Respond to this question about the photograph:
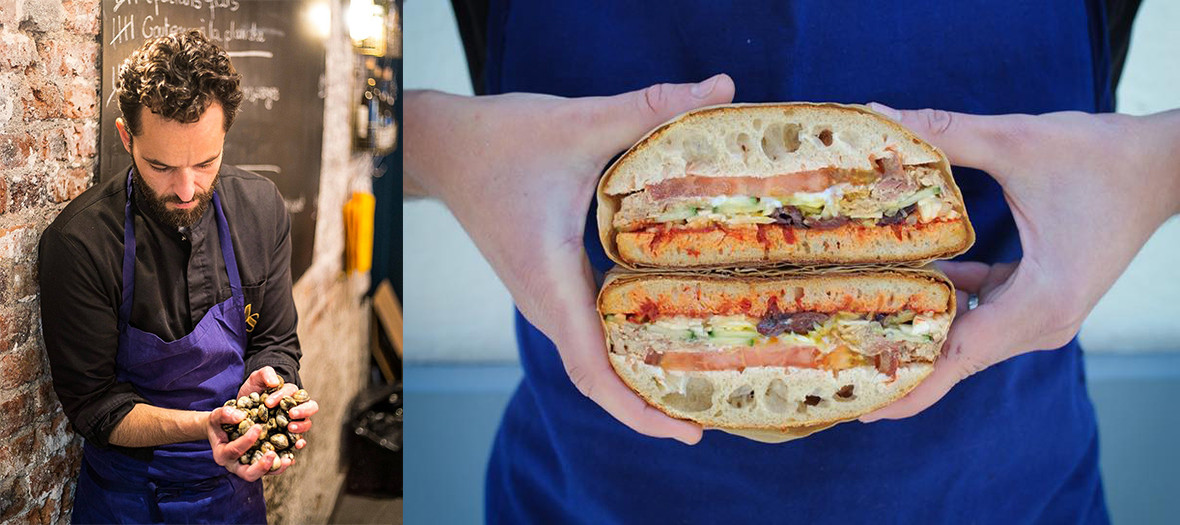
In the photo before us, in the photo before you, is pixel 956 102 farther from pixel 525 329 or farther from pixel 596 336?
pixel 525 329

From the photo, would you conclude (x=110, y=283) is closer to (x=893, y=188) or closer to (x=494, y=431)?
(x=494, y=431)

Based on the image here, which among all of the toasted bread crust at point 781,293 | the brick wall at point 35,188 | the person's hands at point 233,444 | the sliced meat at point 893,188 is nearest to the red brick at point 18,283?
the brick wall at point 35,188

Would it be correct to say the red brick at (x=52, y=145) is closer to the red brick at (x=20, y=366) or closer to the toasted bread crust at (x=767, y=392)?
the red brick at (x=20, y=366)

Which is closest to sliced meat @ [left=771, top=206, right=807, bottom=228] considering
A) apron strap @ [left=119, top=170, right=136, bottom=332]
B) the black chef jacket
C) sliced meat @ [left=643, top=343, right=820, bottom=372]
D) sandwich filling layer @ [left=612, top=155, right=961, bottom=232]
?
sandwich filling layer @ [left=612, top=155, right=961, bottom=232]

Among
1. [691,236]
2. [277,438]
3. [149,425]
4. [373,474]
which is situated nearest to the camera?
[691,236]

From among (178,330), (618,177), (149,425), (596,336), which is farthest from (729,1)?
(149,425)

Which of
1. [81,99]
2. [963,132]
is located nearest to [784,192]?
[963,132]
